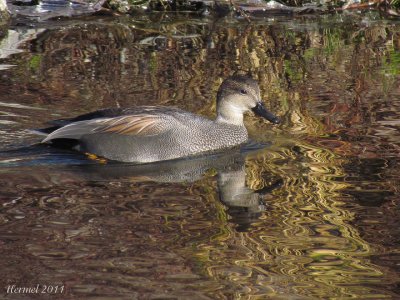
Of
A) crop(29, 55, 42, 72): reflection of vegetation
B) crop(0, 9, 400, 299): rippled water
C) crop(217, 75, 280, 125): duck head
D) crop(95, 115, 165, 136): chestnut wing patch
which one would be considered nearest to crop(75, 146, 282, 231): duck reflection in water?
crop(0, 9, 400, 299): rippled water

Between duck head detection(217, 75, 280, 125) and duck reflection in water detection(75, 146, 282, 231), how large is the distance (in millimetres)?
434

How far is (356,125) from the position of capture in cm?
905

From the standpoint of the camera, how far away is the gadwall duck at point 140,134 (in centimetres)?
829

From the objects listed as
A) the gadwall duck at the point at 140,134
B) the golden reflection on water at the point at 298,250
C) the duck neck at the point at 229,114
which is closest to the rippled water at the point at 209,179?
the golden reflection on water at the point at 298,250

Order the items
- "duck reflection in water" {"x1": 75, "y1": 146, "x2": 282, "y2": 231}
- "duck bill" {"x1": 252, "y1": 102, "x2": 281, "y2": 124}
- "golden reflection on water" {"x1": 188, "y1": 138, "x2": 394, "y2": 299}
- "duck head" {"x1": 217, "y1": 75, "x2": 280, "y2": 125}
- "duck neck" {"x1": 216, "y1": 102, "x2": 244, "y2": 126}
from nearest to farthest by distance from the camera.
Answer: "golden reflection on water" {"x1": 188, "y1": 138, "x2": 394, "y2": 299}, "duck reflection in water" {"x1": 75, "y1": 146, "x2": 282, "y2": 231}, "duck bill" {"x1": 252, "y1": 102, "x2": 281, "y2": 124}, "duck head" {"x1": 217, "y1": 75, "x2": 280, "y2": 125}, "duck neck" {"x1": 216, "y1": 102, "x2": 244, "y2": 126}

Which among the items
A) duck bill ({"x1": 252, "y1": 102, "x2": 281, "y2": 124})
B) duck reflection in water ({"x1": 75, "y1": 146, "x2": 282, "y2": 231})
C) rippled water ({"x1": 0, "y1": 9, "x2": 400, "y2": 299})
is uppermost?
duck bill ({"x1": 252, "y1": 102, "x2": 281, "y2": 124})

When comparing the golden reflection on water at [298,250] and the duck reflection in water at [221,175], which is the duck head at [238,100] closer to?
the duck reflection in water at [221,175]

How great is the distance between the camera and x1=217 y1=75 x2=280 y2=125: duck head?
8938 mm

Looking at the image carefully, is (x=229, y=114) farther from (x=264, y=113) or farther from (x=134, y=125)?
(x=134, y=125)

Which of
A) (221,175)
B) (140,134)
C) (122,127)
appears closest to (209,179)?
(221,175)

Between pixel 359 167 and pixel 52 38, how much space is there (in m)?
6.26

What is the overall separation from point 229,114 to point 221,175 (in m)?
1.29

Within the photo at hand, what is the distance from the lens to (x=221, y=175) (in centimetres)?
789

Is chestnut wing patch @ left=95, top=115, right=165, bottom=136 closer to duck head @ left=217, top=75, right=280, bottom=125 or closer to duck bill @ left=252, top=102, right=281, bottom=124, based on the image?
duck head @ left=217, top=75, right=280, bottom=125
